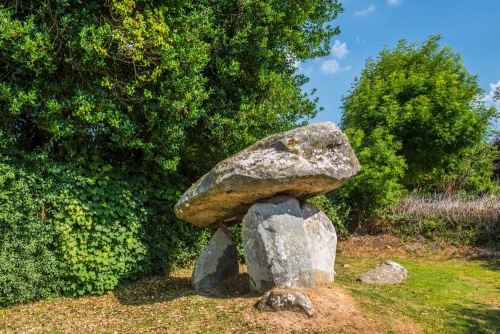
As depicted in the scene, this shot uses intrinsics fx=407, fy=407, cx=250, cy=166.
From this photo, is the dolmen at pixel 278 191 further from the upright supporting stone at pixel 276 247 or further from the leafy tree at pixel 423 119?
the leafy tree at pixel 423 119

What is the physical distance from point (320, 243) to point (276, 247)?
156 centimetres

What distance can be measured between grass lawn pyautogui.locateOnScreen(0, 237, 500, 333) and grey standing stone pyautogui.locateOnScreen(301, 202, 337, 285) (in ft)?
0.99

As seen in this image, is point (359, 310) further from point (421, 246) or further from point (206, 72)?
point (421, 246)

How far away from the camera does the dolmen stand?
6.96 m

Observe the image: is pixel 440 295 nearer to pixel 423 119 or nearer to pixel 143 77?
pixel 143 77

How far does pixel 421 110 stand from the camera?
18.2 metres

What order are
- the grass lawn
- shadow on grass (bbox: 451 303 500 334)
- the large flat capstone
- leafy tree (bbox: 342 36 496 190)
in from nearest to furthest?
the grass lawn, shadow on grass (bbox: 451 303 500 334), the large flat capstone, leafy tree (bbox: 342 36 496 190)

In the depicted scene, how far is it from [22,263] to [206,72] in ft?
19.9

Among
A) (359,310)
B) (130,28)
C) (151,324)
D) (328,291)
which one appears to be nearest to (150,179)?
(130,28)

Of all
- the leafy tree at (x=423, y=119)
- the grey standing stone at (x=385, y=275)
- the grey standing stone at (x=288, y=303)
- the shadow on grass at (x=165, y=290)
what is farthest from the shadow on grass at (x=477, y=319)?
the leafy tree at (x=423, y=119)

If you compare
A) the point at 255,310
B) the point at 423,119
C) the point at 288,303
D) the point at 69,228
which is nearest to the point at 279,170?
the point at 288,303

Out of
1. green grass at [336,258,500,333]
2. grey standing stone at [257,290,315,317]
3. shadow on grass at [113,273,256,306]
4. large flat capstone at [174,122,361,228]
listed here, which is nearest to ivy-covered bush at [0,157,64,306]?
shadow on grass at [113,273,256,306]

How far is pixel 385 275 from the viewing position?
32.5ft

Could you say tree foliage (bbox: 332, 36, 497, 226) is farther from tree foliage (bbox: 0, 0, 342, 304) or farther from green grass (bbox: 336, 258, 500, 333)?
tree foliage (bbox: 0, 0, 342, 304)
